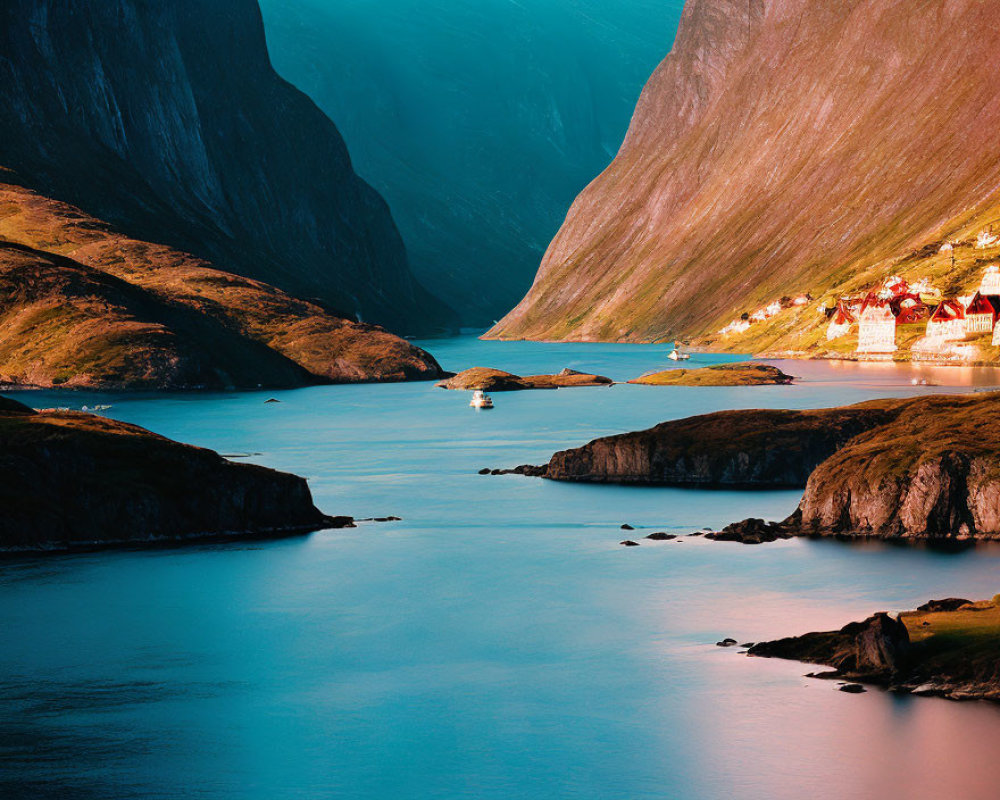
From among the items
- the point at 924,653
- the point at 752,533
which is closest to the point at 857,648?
the point at 924,653

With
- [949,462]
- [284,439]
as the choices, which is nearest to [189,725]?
[949,462]

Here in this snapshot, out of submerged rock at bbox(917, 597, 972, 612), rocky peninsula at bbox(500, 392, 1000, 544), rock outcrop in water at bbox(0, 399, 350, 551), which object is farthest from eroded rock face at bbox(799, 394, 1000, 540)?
rock outcrop in water at bbox(0, 399, 350, 551)

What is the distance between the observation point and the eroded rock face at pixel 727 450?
407 feet

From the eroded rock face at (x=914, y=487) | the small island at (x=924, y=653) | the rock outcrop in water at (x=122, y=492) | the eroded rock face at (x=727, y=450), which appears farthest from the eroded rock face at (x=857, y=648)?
the eroded rock face at (x=727, y=450)

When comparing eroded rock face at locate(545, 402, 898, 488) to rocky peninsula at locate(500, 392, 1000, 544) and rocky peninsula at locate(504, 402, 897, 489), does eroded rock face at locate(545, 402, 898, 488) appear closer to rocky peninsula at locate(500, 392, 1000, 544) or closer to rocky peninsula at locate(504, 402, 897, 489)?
rocky peninsula at locate(504, 402, 897, 489)

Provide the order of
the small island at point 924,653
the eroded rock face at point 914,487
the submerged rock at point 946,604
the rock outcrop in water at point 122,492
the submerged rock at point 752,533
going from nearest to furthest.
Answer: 1. the small island at point 924,653
2. the submerged rock at point 946,604
3. the eroded rock face at point 914,487
4. the submerged rock at point 752,533
5. the rock outcrop in water at point 122,492

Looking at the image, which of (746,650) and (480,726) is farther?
(746,650)

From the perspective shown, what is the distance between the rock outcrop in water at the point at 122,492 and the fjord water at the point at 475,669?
3.33 m

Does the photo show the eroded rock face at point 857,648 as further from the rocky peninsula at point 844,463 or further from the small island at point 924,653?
the rocky peninsula at point 844,463

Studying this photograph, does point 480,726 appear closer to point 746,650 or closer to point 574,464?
point 746,650

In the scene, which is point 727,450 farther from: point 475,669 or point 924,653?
point 924,653

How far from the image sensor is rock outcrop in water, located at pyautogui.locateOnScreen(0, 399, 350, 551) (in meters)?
96.4

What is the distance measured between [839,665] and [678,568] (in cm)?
3057

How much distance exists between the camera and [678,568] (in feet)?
302
